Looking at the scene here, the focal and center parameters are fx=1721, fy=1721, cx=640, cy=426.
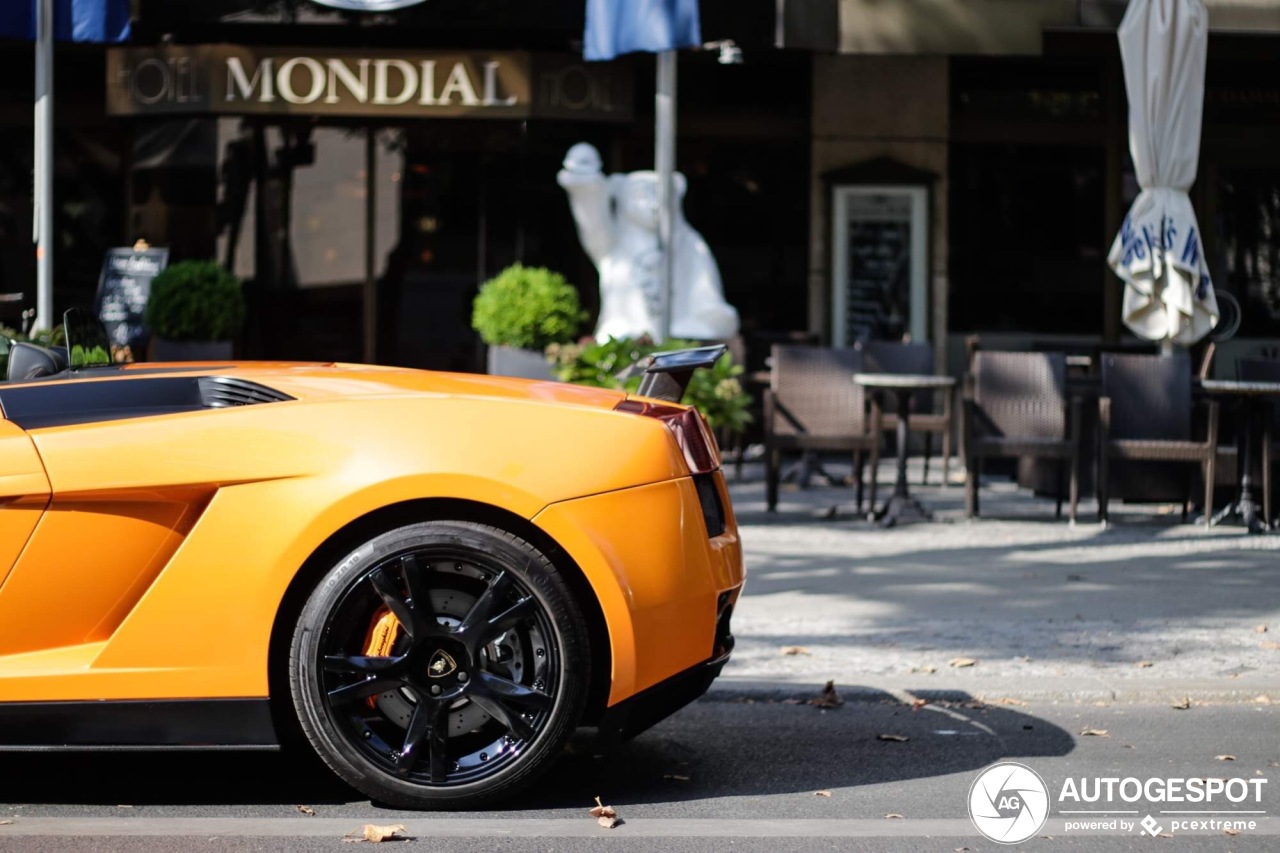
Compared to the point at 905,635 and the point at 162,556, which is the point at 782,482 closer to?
the point at 905,635

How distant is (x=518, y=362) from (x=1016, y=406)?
3.94m

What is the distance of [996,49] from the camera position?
13156 millimetres

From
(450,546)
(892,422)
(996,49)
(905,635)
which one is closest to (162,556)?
(450,546)

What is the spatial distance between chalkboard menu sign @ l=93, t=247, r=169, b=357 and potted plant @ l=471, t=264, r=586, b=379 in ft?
9.56

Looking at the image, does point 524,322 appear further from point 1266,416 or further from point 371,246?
point 1266,416

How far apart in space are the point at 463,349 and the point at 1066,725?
10.4 metres

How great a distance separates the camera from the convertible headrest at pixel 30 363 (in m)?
4.68

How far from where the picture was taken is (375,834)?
13.3ft

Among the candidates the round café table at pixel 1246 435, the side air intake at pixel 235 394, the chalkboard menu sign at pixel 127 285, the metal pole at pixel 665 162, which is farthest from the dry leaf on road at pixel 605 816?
the chalkboard menu sign at pixel 127 285

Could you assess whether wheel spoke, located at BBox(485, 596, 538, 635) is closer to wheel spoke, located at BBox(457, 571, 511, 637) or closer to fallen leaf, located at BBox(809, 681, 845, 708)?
wheel spoke, located at BBox(457, 571, 511, 637)

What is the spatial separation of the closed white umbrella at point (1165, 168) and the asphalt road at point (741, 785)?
200 inches

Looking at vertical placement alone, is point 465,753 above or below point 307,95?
below

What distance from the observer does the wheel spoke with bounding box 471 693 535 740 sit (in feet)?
13.8

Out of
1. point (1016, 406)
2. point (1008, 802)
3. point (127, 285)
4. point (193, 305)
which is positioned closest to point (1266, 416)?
point (1016, 406)
